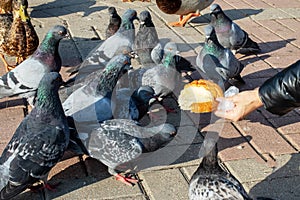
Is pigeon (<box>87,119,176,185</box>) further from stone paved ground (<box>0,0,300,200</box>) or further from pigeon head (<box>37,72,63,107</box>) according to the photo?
pigeon head (<box>37,72,63,107</box>)

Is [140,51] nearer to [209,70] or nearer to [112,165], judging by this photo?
[209,70]

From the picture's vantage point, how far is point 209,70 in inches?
218

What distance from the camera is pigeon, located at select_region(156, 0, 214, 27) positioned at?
24.5 ft

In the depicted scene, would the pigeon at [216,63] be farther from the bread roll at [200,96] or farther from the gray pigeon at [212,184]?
the gray pigeon at [212,184]

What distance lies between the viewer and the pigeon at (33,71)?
199 inches

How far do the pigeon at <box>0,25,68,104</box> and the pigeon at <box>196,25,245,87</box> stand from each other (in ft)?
5.06

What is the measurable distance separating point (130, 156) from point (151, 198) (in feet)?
1.28

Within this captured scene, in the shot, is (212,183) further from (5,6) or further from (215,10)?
(5,6)

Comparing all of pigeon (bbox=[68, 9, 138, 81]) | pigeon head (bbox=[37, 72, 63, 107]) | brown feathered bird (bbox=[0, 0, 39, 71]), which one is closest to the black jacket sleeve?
pigeon head (bbox=[37, 72, 63, 107])

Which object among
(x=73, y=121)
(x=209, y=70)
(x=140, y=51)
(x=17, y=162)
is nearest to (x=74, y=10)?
(x=140, y=51)

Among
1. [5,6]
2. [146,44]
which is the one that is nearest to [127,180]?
[146,44]

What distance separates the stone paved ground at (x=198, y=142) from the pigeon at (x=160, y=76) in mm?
267

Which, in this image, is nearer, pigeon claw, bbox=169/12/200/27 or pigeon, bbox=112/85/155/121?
pigeon, bbox=112/85/155/121

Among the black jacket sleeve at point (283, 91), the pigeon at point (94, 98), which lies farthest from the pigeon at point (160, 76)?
the black jacket sleeve at point (283, 91)
